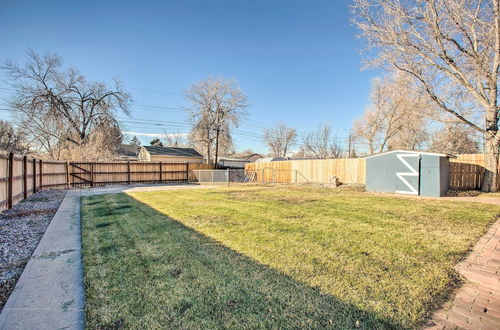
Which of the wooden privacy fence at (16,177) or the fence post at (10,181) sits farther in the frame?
the fence post at (10,181)

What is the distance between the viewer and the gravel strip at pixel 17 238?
272 centimetres

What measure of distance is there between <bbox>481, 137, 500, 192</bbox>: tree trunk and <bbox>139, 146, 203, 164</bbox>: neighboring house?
91.8 ft

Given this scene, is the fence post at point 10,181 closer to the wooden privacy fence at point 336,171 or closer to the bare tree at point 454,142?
the wooden privacy fence at point 336,171

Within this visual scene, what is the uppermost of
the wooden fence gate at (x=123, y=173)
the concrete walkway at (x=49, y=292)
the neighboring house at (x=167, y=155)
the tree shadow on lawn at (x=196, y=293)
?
the neighboring house at (x=167, y=155)

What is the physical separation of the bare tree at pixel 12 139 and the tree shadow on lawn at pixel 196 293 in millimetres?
26932

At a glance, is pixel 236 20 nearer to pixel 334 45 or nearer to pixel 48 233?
pixel 334 45

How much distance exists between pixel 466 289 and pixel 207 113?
83.9 ft

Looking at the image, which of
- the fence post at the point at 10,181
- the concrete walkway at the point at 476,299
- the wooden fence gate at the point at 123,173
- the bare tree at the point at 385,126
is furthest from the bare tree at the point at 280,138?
the concrete walkway at the point at 476,299

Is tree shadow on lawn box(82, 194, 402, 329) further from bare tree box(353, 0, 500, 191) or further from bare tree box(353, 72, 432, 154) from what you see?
bare tree box(353, 72, 432, 154)

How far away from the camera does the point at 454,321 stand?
1.82 metres

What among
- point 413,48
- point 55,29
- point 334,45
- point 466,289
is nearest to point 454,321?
point 466,289

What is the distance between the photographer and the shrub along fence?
6391 mm

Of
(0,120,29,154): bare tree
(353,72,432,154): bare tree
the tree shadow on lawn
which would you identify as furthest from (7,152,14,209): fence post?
(353,72,432,154): bare tree

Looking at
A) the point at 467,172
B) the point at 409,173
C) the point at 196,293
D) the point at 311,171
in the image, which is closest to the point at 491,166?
the point at 467,172
